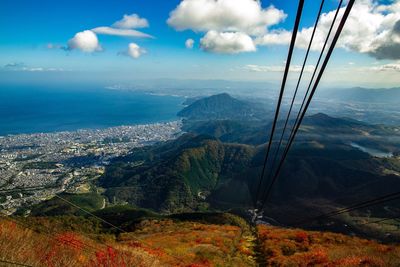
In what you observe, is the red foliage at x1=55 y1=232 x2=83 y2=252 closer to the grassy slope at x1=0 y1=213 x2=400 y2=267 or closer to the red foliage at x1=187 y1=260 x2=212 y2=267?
the grassy slope at x1=0 y1=213 x2=400 y2=267

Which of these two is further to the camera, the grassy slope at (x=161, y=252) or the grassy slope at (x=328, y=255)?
the grassy slope at (x=328, y=255)

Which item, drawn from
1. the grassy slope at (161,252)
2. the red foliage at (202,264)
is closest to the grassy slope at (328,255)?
the grassy slope at (161,252)

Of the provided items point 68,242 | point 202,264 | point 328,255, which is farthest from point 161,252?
point 328,255

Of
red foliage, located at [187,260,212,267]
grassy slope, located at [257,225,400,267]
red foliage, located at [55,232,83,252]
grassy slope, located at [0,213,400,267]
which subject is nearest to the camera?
grassy slope, located at [0,213,400,267]

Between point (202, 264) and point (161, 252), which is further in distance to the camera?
point (161, 252)

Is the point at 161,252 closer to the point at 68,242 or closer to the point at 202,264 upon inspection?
the point at 202,264

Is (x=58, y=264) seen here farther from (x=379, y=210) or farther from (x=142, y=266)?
(x=379, y=210)

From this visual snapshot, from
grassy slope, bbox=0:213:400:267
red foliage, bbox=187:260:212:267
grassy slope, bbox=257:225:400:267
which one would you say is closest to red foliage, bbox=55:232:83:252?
grassy slope, bbox=0:213:400:267

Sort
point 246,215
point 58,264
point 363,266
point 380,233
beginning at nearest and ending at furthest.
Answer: point 58,264, point 363,266, point 380,233, point 246,215

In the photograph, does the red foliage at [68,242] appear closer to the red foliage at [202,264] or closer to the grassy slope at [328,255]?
the red foliage at [202,264]

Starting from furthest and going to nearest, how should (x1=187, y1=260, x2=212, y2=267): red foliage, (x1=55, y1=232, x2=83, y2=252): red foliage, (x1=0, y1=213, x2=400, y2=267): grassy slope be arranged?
(x1=187, y1=260, x2=212, y2=267): red foliage < (x1=55, y1=232, x2=83, y2=252): red foliage < (x1=0, y1=213, x2=400, y2=267): grassy slope

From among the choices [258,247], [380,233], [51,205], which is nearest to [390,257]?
[258,247]
